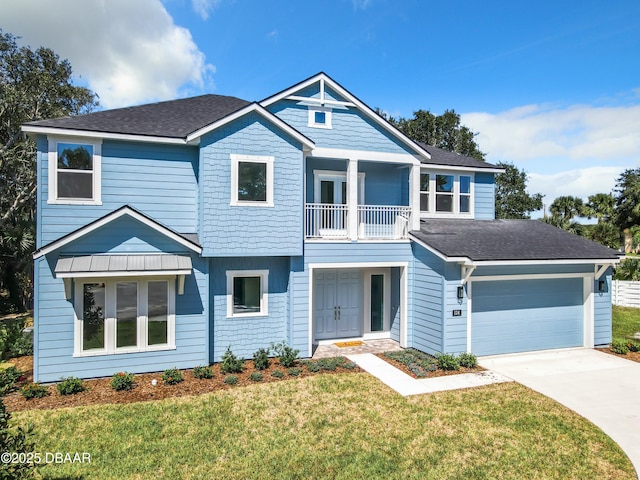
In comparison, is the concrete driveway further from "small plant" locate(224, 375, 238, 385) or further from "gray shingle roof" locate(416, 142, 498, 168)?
"gray shingle roof" locate(416, 142, 498, 168)

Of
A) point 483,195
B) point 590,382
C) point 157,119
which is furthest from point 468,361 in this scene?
point 157,119

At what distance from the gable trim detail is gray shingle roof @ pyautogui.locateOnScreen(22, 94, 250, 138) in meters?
2.37

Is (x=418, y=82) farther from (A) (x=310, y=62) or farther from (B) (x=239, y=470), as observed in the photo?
(B) (x=239, y=470)

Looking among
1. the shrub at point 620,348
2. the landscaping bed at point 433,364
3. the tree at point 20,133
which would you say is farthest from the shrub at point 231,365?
the tree at point 20,133

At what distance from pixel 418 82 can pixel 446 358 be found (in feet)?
56.8

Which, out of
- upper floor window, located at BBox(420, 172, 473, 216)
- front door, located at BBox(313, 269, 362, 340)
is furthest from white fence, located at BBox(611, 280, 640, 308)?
front door, located at BBox(313, 269, 362, 340)

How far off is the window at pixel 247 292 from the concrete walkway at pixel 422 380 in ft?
11.6

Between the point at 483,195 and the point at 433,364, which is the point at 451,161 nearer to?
the point at 483,195

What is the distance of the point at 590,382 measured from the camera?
31.7 feet

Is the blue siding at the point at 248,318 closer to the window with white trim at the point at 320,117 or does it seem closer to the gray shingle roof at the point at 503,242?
the window with white trim at the point at 320,117

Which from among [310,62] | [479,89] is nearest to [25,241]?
[310,62]

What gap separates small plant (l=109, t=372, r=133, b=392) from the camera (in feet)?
29.4

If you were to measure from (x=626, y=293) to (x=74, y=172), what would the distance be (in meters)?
26.0

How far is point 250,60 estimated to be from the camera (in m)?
16.6
